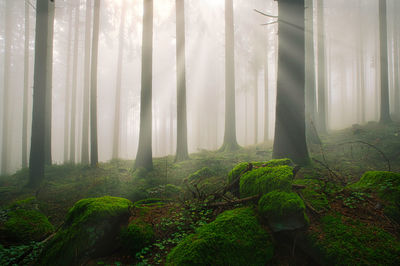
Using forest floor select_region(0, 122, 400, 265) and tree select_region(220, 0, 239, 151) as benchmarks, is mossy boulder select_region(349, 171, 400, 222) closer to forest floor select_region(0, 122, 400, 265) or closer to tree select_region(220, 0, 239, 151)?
forest floor select_region(0, 122, 400, 265)

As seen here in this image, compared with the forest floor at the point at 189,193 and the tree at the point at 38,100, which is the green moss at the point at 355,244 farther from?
the tree at the point at 38,100

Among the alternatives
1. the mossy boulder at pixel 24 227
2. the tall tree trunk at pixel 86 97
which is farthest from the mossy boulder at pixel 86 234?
the tall tree trunk at pixel 86 97

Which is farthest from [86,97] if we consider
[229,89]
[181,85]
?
[229,89]

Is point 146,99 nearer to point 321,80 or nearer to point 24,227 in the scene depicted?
point 24,227

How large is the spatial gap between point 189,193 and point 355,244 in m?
3.66

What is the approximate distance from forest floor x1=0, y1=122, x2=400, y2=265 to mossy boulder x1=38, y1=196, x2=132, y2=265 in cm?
19

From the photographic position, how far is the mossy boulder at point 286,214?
2.72m

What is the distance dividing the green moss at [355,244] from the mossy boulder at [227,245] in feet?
2.46

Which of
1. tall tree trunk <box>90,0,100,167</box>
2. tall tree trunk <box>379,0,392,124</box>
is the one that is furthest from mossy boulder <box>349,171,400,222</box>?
tall tree trunk <box>90,0,100,167</box>

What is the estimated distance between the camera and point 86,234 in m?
2.83

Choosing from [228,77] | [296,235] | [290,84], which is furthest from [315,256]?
[228,77]

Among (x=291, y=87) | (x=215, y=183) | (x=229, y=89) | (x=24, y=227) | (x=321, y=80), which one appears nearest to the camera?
(x=24, y=227)

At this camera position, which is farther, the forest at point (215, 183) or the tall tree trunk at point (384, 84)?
the tall tree trunk at point (384, 84)

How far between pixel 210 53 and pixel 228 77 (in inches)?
385
